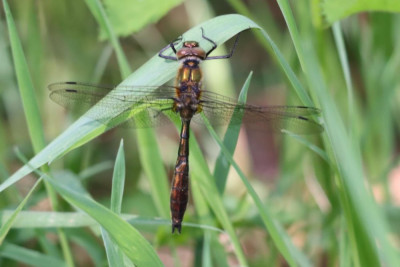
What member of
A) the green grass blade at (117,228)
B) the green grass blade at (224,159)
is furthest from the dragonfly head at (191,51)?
the green grass blade at (117,228)

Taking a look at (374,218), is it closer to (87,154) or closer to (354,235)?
(354,235)

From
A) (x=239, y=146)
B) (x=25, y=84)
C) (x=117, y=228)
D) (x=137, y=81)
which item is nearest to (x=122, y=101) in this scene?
(x=137, y=81)

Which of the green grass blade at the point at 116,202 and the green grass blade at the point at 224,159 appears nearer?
the green grass blade at the point at 116,202

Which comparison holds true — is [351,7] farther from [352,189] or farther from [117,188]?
[117,188]

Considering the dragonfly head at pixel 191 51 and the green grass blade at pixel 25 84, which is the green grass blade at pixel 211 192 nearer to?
the dragonfly head at pixel 191 51

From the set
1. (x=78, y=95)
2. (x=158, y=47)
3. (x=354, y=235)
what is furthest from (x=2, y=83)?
(x=354, y=235)
